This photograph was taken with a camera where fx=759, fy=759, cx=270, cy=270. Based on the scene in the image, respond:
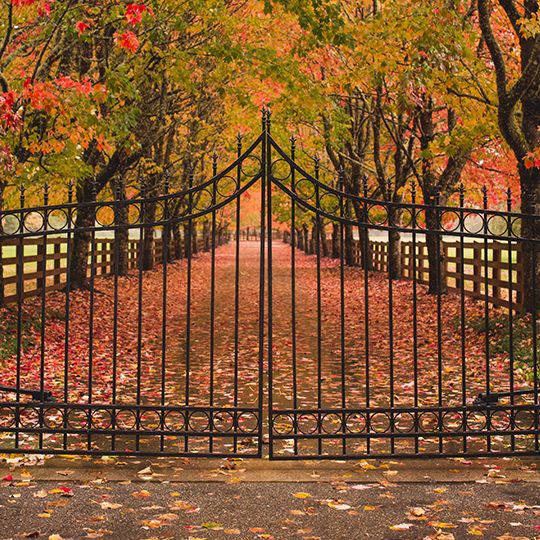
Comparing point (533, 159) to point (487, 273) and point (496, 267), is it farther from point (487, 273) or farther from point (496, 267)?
point (496, 267)

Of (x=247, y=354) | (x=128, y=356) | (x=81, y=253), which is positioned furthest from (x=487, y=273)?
(x=81, y=253)

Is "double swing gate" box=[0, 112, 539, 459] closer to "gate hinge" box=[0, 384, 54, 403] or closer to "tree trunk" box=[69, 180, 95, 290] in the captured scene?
"gate hinge" box=[0, 384, 54, 403]

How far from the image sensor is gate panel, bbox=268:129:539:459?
7.29m

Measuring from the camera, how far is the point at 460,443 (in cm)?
795

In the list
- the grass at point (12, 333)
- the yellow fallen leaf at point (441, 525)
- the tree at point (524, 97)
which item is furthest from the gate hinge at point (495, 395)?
the grass at point (12, 333)

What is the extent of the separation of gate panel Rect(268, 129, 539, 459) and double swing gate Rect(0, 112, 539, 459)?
0.05 m

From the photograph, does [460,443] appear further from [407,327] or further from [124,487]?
[407,327]

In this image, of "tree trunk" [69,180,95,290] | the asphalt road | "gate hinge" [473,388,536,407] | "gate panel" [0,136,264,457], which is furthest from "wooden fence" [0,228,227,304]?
"gate hinge" [473,388,536,407]

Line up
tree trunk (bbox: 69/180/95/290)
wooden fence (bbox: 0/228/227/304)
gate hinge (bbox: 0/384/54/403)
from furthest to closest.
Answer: tree trunk (bbox: 69/180/95/290), wooden fence (bbox: 0/228/227/304), gate hinge (bbox: 0/384/54/403)

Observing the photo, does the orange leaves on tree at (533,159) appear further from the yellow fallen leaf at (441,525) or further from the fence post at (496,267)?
the fence post at (496,267)

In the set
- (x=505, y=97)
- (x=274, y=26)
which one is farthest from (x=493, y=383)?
(x=274, y=26)

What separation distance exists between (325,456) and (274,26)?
75.2 ft

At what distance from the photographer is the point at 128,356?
1373cm

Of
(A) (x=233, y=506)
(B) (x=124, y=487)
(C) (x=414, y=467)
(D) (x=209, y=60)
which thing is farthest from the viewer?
(D) (x=209, y=60)
